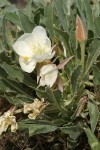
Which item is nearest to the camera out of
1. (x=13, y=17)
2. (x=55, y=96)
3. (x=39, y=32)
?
(x=55, y=96)

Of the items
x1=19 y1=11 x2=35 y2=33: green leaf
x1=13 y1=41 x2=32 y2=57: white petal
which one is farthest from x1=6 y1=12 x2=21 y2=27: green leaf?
x1=13 y1=41 x2=32 y2=57: white petal

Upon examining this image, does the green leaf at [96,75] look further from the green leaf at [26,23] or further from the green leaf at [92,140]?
the green leaf at [26,23]

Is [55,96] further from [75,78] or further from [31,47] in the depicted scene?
[31,47]

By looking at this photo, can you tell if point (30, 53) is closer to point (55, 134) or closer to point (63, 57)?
point (63, 57)

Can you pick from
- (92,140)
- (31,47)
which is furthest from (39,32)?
(92,140)

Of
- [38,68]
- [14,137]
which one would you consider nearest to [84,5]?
[38,68]

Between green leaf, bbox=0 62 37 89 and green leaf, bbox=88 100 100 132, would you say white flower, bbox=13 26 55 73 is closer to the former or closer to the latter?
green leaf, bbox=0 62 37 89

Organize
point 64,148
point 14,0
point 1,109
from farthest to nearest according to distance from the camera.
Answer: point 14,0 → point 1,109 → point 64,148
